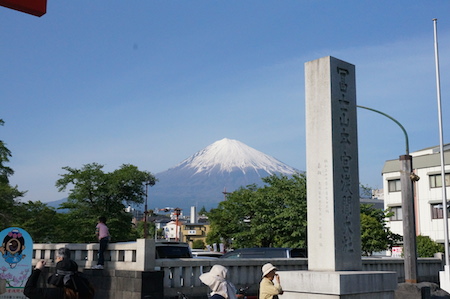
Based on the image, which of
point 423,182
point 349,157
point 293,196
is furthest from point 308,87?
point 423,182

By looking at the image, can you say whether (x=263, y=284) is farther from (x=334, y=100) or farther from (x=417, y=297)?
(x=417, y=297)

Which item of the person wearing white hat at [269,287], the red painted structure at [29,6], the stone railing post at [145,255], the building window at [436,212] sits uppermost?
the building window at [436,212]

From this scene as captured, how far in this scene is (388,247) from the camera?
47219mm

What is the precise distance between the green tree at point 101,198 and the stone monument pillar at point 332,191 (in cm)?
4642

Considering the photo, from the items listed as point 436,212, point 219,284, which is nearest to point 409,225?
point 219,284

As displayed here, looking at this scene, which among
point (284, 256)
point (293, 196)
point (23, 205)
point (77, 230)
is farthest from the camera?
point (77, 230)

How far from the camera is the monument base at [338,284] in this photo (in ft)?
27.3

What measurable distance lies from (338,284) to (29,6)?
Result: 579cm

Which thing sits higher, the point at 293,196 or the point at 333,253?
the point at 293,196

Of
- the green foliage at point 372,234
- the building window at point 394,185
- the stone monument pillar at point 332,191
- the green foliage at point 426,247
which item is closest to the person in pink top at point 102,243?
the stone monument pillar at point 332,191

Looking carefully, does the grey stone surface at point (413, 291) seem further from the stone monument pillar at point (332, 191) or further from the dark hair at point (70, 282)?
the dark hair at point (70, 282)

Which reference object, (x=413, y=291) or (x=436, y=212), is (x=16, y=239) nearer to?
(x=413, y=291)

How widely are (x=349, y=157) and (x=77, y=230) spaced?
1933 inches

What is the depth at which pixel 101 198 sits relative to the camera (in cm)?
5688
